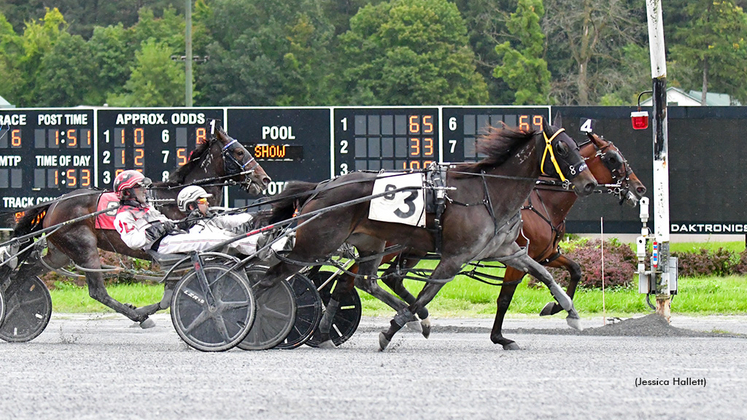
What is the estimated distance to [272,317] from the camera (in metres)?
9.91

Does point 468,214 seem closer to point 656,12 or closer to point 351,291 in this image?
point 351,291

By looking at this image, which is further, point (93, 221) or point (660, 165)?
point (660, 165)

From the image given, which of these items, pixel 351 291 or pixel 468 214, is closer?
pixel 468 214

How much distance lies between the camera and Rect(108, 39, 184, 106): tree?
178ft

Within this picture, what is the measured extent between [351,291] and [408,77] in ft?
138

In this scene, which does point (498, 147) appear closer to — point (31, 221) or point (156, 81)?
point (31, 221)

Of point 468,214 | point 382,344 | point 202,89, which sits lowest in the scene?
point 382,344

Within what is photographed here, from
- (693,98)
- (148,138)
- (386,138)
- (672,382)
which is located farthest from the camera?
(693,98)

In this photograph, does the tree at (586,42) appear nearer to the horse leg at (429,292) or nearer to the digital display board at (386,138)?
the digital display board at (386,138)

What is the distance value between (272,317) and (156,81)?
46463 millimetres

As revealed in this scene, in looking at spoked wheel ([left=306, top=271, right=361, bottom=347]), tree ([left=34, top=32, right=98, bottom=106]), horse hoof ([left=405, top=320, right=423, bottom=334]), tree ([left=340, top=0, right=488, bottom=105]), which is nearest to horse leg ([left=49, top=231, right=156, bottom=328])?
spoked wheel ([left=306, top=271, right=361, bottom=347])

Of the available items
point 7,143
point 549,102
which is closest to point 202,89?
point 549,102

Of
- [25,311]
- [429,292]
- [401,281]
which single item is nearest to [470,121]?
[401,281]

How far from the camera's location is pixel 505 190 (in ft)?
33.3
